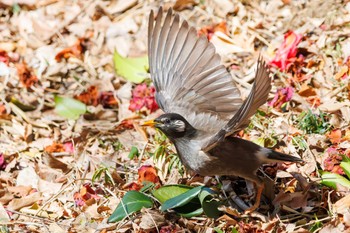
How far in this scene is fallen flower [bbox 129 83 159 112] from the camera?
5.55m

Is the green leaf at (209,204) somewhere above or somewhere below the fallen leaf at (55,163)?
above

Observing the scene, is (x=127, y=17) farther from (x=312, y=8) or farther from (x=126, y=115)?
(x=312, y=8)

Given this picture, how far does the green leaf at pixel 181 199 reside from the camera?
4059mm

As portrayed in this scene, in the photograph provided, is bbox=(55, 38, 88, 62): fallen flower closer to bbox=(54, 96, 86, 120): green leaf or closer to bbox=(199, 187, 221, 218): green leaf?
bbox=(54, 96, 86, 120): green leaf

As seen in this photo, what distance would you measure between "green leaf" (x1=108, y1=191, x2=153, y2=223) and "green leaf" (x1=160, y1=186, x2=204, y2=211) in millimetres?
169

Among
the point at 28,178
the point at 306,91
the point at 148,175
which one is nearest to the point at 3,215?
the point at 28,178

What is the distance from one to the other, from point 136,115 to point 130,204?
148cm

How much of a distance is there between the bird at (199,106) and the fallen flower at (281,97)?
533mm

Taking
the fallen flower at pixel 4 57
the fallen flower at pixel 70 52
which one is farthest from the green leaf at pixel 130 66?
the fallen flower at pixel 4 57

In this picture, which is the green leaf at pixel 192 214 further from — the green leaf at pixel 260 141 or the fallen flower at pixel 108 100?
the fallen flower at pixel 108 100

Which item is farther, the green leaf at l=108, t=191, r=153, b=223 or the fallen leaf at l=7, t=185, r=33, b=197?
the fallen leaf at l=7, t=185, r=33, b=197

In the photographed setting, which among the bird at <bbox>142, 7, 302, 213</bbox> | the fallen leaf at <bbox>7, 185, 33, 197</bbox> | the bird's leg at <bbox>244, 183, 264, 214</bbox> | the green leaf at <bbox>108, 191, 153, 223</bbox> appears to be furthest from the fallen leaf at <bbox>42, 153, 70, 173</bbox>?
the bird's leg at <bbox>244, 183, 264, 214</bbox>

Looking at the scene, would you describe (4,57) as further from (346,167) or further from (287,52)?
(346,167)

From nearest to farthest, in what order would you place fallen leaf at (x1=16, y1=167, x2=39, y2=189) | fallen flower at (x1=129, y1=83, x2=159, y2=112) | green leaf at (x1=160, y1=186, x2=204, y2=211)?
1. green leaf at (x1=160, y1=186, x2=204, y2=211)
2. fallen leaf at (x1=16, y1=167, x2=39, y2=189)
3. fallen flower at (x1=129, y1=83, x2=159, y2=112)
